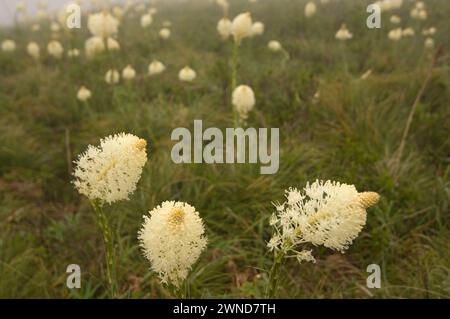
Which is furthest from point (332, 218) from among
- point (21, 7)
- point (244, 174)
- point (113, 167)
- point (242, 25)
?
point (21, 7)

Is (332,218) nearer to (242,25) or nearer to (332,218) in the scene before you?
(332,218)

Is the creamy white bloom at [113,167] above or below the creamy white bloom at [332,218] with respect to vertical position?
above

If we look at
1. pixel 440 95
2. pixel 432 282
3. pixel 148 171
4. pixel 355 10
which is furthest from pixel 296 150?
pixel 355 10

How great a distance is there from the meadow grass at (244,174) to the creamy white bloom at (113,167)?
0.79 m

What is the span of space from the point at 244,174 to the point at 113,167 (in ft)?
8.55

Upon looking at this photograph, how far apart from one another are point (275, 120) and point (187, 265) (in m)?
4.00

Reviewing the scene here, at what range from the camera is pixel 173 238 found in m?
1.72

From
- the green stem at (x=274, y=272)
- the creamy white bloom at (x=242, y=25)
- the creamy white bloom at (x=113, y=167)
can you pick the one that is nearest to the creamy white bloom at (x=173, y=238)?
the creamy white bloom at (x=113, y=167)

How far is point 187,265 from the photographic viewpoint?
1.80 meters

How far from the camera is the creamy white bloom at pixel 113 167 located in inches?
70.9

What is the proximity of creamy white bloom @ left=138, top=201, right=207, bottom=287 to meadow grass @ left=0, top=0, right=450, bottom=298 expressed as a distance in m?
0.51

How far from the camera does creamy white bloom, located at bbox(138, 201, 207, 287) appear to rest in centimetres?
172

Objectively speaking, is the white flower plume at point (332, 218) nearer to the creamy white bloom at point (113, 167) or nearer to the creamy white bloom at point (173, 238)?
the creamy white bloom at point (173, 238)
